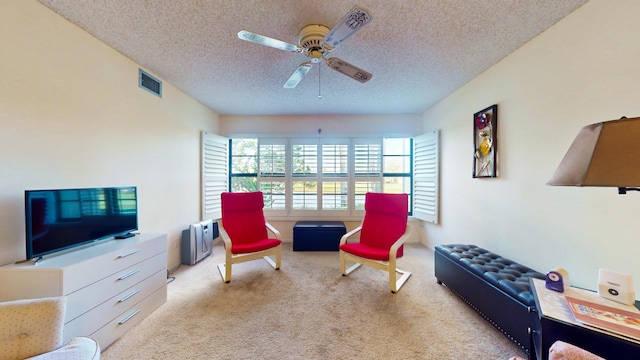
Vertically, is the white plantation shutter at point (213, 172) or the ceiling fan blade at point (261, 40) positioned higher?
the ceiling fan blade at point (261, 40)

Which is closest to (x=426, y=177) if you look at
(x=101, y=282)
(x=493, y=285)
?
(x=493, y=285)

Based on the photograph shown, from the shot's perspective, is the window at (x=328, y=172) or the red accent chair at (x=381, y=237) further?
the window at (x=328, y=172)

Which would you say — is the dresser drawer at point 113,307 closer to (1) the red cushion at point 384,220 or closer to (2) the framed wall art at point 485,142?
(1) the red cushion at point 384,220

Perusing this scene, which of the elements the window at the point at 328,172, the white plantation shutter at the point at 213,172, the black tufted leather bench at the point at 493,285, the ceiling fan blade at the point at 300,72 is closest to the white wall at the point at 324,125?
the window at the point at 328,172

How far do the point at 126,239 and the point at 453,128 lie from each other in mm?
4089

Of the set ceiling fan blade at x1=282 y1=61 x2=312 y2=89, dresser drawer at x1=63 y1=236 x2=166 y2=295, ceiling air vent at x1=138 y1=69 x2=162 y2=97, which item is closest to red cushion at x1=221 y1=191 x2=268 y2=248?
dresser drawer at x1=63 y1=236 x2=166 y2=295

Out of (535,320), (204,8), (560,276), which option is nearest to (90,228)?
(204,8)

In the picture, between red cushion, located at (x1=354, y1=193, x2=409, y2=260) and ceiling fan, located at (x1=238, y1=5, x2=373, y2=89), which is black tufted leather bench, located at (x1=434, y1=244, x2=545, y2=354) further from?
ceiling fan, located at (x1=238, y1=5, x2=373, y2=89)

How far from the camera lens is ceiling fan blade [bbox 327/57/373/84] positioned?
1.75 metres

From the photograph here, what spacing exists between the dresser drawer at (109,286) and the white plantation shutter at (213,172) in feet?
5.62

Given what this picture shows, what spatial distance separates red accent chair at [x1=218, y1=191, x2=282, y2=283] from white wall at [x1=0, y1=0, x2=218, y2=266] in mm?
752

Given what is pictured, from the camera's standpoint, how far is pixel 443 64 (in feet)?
7.64

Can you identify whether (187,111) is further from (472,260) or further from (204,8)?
(472,260)

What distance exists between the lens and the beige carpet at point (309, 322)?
5.17 feet
